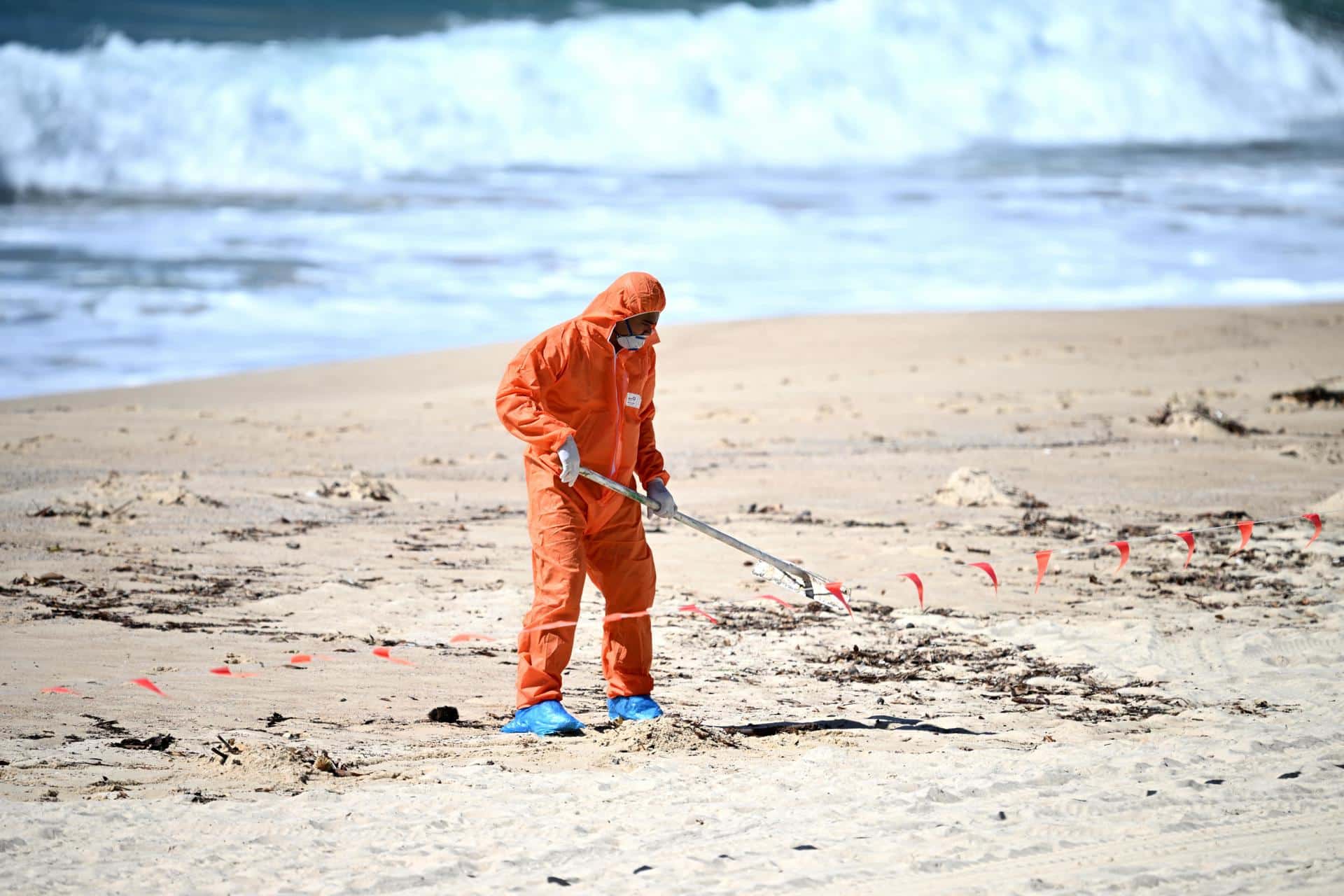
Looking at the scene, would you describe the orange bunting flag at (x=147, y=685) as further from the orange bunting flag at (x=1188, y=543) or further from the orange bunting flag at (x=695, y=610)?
the orange bunting flag at (x=1188, y=543)

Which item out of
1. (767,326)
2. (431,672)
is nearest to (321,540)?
(431,672)

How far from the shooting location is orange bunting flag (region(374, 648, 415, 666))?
6688 mm

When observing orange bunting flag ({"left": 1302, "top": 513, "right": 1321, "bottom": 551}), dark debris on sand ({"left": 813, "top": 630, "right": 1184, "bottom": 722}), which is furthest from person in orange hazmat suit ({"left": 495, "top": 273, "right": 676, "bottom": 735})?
orange bunting flag ({"left": 1302, "top": 513, "right": 1321, "bottom": 551})

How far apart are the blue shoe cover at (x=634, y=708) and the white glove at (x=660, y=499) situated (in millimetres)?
745

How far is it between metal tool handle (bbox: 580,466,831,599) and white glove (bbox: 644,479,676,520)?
0.02 metres

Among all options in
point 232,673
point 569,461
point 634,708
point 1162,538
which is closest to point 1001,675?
point 634,708

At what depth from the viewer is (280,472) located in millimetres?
13688

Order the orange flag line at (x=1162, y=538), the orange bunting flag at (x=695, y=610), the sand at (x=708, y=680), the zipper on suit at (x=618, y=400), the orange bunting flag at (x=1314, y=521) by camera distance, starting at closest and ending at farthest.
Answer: the sand at (x=708, y=680) → the zipper on suit at (x=618, y=400) → the orange bunting flag at (x=695, y=610) → the orange flag line at (x=1162, y=538) → the orange bunting flag at (x=1314, y=521)

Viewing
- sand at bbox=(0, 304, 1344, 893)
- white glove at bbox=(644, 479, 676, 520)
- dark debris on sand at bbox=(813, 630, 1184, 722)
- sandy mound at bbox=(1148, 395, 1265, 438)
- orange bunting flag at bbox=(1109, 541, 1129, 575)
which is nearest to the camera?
sand at bbox=(0, 304, 1344, 893)

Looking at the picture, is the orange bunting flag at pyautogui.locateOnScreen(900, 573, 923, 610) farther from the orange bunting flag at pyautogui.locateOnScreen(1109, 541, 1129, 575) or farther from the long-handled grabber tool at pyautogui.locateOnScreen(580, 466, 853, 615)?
the long-handled grabber tool at pyautogui.locateOnScreen(580, 466, 853, 615)

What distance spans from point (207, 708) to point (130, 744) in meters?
0.63

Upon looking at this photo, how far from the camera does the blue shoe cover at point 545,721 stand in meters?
5.29

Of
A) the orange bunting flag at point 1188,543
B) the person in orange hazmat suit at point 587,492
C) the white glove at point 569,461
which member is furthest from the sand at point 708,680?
the white glove at point 569,461

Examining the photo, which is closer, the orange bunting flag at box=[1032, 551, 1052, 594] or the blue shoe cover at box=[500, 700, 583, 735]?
the blue shoe cover at box=[500, 700, 583, 735]
